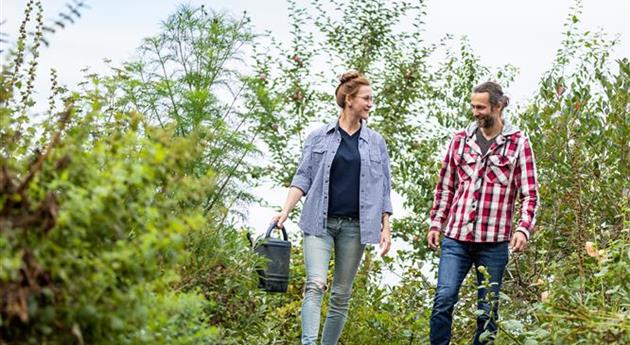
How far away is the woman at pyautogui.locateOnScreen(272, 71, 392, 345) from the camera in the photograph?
6387 mm

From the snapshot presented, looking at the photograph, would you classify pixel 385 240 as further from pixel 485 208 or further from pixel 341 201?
pixel 485 208

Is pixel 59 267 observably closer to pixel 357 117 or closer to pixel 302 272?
pixel 357 117

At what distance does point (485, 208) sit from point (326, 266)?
3.20 ft

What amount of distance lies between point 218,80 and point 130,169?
4.92 metres

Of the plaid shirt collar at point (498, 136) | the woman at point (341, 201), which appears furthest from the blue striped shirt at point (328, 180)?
the plaid shirt collar at point (498, 136)

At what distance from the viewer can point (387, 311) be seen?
29.2 feet

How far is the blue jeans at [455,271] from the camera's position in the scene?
620 centimetres

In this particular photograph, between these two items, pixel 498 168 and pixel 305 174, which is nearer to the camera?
pixel 498 168

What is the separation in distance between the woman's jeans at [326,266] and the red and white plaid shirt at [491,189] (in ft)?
1.59

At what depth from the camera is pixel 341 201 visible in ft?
21.1

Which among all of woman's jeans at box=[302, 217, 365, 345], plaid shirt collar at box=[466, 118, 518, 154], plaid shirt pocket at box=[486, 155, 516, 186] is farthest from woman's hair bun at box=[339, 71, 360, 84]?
plaid shirt pocket at box=[486, 155, 516, 186]

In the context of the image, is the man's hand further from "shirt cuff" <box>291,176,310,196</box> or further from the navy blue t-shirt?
"shirt cuff" <box>291,176,310,196</box>

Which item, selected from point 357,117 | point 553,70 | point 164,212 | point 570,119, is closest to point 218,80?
point 357,117

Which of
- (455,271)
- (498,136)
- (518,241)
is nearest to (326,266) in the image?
(455,271)
